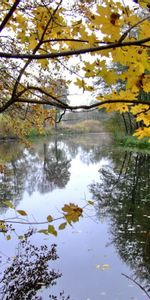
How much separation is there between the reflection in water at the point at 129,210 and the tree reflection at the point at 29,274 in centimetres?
117

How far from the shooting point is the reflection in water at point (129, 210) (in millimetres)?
5374

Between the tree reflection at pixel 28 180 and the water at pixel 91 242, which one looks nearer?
the water at pixel 91 242

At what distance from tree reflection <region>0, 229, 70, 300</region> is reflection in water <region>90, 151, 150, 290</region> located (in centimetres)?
117

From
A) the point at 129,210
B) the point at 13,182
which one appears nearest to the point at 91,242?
the point at 129,210

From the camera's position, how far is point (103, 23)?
3.70 feet

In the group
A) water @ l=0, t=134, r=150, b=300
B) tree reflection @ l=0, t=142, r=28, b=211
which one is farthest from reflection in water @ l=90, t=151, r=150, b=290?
tree reflection @ l=0, t=142, r=28, b=211

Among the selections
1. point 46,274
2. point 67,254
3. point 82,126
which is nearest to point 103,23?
point 46,274

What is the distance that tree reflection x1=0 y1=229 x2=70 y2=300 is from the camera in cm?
436

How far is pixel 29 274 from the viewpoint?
15.6 ft

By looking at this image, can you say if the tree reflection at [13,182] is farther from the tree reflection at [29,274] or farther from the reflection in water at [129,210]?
the tree reflection at [29,274]

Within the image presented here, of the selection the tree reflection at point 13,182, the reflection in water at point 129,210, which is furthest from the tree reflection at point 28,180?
the reflection in water at point 129,210

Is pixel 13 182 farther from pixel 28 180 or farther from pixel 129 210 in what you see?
pixel 129 210

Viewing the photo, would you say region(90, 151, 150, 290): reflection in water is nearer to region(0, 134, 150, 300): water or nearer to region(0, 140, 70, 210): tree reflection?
region(0, 134, 150, 300): water

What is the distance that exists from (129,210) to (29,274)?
3851 mm
